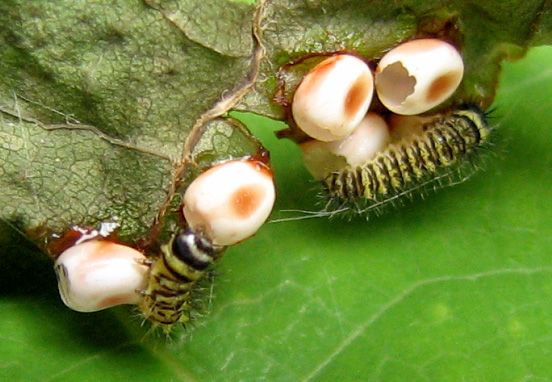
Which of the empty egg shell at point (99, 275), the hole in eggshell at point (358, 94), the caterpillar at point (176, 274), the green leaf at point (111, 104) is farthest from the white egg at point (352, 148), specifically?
the empty egg shell at point (99, 275)

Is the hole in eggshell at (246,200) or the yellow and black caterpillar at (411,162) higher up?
the yellow and black caterpillar at (411,162)

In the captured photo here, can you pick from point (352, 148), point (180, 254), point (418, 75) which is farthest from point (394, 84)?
point (180, 254)

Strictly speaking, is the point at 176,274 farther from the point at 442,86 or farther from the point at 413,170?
the point at 442,86

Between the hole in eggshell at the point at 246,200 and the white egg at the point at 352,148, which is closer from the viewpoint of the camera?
the hole in eggshell at the point at 246,200

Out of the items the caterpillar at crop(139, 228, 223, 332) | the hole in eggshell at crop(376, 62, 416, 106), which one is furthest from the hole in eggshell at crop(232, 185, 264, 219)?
the hole in eggshell at crop(376, 62, 416, 106)

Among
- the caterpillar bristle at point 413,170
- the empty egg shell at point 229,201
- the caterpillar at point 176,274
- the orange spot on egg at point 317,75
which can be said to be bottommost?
the caterpillar at point 176,274

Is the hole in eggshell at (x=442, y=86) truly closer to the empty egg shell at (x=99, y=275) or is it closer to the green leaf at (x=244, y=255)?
the green leaf at (x=244, y=255)

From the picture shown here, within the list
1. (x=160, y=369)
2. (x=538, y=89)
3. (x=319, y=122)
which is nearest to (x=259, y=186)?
(x=319, y=122)

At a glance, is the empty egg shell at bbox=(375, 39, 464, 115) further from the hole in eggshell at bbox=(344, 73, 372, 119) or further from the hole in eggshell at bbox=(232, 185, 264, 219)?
the hole in eggshell at bbox=(232, 185, 264, 219)
